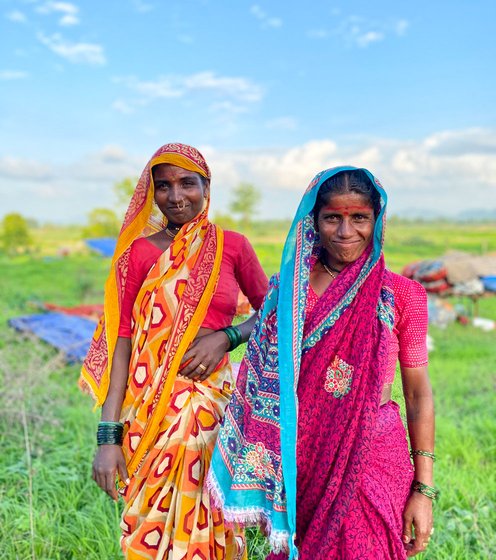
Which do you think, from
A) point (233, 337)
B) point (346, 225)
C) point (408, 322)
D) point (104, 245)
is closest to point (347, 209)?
point (346, 225)

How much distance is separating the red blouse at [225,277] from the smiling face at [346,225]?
1.65ft

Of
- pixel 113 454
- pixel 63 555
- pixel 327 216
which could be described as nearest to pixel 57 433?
pixel 63 555

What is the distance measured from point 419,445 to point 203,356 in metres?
0.85

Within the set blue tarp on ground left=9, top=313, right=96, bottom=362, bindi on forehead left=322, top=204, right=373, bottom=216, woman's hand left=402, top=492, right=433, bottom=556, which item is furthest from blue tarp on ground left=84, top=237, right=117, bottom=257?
woman's hand left=402, top=492, right=433, bottom=556

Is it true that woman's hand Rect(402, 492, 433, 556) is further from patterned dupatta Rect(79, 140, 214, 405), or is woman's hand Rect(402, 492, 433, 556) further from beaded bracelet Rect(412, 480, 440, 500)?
patterned dupatta Rect(79, 140, 214, 405)

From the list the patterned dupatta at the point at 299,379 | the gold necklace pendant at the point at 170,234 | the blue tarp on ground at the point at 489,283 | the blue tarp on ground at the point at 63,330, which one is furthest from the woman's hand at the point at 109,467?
the blue tarp on ground at the point at 489,283

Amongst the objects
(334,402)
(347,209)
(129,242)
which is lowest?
(334,402)

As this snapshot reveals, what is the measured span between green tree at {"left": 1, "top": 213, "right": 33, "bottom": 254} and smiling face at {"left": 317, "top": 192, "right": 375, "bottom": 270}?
29.8 m

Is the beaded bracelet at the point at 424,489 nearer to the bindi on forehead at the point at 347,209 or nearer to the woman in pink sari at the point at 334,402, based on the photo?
the woman in pink sari at the point at 334,402

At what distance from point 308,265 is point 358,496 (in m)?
0.77

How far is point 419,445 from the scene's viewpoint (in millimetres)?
1992

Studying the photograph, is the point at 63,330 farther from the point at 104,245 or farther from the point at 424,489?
the point at 104,245

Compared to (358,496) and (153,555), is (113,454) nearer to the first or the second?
(153,555)

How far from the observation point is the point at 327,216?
1.94 metres
